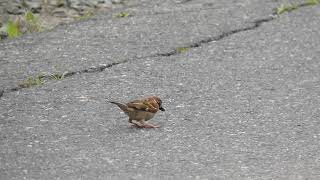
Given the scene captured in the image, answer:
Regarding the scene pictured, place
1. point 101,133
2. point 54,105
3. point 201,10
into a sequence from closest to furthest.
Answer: point 101,133 → point 54,105 → point 201,10

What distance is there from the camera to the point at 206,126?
7.00 meters

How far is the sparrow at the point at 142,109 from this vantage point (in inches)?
270

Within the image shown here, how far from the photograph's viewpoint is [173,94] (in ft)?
25.8

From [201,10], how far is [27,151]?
15.4 feet

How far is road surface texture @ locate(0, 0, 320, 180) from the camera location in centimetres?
613

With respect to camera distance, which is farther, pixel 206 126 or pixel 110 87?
pixel 110 87

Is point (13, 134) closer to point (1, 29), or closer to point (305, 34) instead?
point (1, 29)

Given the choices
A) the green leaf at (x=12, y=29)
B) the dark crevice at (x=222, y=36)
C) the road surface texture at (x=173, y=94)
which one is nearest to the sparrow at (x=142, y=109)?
the road surface texture at (x=173, y=94)

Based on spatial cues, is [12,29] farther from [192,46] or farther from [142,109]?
[142,109]

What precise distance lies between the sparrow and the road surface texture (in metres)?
0.10

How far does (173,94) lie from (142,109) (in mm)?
1039

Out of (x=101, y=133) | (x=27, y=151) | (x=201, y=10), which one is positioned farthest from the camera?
(x=201, y=10)

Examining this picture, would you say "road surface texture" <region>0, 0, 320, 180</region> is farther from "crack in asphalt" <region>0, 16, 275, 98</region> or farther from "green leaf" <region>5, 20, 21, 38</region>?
"green leaf" <region>5, 20, 21, 38</region>

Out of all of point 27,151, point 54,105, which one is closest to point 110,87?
point 54,105
